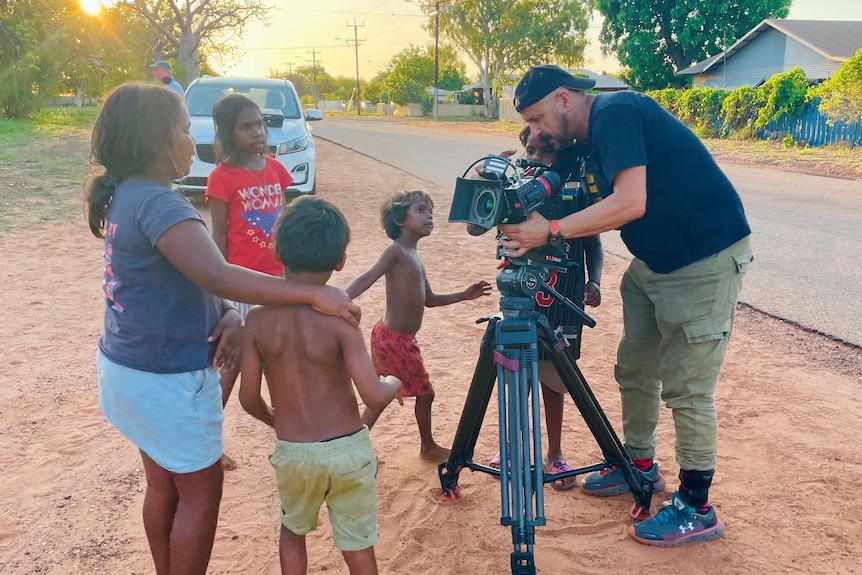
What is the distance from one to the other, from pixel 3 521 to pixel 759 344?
14.9 ft

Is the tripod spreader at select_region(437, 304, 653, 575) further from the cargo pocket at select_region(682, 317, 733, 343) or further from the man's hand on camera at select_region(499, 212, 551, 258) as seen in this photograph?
the cargo pocket at select_region(682, 317, 733, 343)

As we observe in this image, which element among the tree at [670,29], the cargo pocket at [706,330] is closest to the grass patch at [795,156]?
the cargo pocket at [706,330]

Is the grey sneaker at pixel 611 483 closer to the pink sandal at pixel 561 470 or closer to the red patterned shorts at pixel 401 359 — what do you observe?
the pink sandal at pixel 561 470

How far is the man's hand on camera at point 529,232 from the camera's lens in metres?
2.43

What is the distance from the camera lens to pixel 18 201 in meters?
10.4

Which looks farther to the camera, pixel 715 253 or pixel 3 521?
pixel 3 521

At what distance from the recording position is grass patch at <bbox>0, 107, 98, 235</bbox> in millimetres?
9727

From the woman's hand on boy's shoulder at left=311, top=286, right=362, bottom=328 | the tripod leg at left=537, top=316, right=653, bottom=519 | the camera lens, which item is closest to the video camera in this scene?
the camera lens

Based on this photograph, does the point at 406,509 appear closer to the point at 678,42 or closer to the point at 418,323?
the point at 418,323

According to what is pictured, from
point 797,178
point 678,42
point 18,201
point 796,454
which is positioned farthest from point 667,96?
point 796,454

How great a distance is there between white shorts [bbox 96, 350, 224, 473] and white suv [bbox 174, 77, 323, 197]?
677cm

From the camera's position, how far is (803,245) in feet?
25.1

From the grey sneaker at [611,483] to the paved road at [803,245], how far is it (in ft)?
8.26

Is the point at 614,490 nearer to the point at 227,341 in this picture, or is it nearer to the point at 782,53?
the point at 227,341
